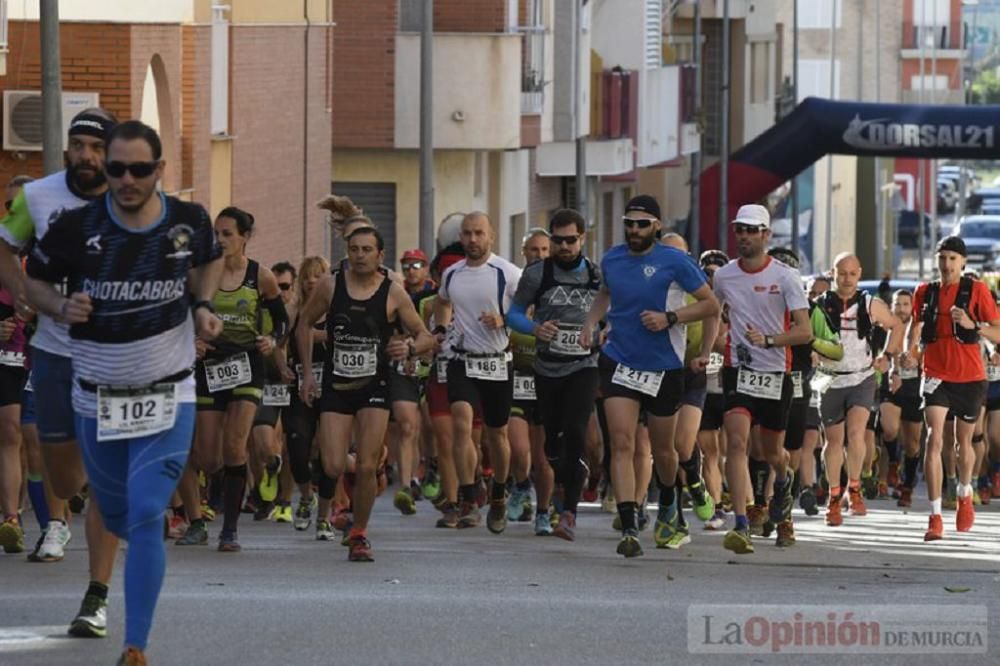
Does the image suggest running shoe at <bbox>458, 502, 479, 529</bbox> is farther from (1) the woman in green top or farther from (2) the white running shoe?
(2) the white running shoe

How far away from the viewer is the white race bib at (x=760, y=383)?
53.1 feet

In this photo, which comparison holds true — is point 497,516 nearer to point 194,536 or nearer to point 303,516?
point 303,516

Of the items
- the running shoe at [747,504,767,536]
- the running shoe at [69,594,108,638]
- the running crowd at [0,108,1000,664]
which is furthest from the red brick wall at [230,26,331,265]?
the running shoe at [69,594,108,638]

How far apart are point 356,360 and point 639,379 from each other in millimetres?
1553

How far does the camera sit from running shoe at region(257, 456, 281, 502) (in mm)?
18719

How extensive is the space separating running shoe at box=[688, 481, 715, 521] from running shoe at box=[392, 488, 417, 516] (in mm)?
2425

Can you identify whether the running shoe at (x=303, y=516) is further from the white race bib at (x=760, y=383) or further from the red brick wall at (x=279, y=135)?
the red brick wall at (x=279, y=135)

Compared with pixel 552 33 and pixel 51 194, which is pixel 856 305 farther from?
pixel 552 33

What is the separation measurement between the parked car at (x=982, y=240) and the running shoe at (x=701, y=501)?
193ft

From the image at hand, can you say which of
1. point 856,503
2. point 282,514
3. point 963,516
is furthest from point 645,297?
point 856,503

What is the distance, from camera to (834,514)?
20.5 meters

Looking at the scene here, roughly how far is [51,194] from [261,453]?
24.6ft

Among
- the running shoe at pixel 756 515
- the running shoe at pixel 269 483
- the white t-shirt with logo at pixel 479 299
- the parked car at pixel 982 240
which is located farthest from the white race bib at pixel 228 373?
the parked car at pixel 982 240

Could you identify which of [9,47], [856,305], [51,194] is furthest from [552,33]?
[51,194]
